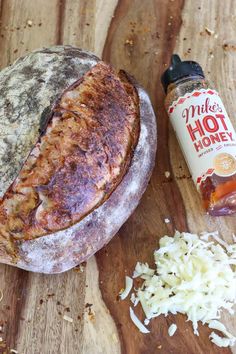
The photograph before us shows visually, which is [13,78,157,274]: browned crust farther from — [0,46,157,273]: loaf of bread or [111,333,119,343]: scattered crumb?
[111,333,119,343]: scattered crumb

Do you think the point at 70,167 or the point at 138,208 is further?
the point at 138,208

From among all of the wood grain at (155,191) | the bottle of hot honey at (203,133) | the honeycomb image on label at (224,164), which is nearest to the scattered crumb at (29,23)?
the wood grain at (155,191)

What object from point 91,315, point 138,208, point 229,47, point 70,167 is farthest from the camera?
point 229,47

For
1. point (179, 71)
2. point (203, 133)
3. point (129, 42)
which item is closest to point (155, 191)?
point (203, 133)

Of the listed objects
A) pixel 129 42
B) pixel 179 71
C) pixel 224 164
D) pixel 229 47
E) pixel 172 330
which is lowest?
pixel 172 330

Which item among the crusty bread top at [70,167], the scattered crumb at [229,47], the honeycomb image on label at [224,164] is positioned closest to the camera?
the crusty bread top at [70,167]

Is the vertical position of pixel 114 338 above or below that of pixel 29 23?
below

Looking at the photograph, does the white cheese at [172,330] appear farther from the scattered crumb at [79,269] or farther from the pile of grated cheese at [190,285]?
the scattered crumb at [79,269]

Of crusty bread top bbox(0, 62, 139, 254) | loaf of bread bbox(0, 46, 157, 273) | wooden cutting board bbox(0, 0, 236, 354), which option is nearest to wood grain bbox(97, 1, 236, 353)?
wooden cutting board bbox(0, 0, 236, 354)

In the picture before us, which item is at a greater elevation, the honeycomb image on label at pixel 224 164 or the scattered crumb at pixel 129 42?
the scattered crumb at pixel 129 42

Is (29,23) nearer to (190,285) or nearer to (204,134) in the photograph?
(204,134)
